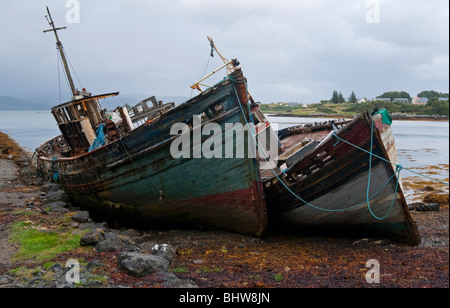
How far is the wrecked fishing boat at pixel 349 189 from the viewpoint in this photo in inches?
295

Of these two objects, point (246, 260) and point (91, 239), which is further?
point (91, 239)

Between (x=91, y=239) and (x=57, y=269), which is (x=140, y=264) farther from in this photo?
(x=91, y=239)

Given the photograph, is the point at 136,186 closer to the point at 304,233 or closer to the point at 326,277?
the point at 304,233

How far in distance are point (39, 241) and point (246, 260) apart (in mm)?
4724

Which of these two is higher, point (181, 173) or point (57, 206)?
point (181, 173)

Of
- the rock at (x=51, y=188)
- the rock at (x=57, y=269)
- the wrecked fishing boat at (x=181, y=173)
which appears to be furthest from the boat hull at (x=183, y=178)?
the rock at (x=51, y=188)

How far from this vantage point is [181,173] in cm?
842

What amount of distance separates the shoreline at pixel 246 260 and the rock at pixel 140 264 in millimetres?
111

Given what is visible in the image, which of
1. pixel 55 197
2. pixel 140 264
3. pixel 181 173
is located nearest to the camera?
pixel 140 264

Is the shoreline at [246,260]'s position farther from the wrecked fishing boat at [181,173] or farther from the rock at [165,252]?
the wrecked fishing boat at [181,173]

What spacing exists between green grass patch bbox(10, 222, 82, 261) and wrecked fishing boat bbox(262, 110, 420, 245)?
16.3 feet

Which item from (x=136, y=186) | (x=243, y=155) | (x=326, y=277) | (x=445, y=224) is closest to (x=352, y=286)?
(x=326, y=277)

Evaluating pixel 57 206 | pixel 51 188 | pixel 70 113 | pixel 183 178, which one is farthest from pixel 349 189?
pixel 51 188

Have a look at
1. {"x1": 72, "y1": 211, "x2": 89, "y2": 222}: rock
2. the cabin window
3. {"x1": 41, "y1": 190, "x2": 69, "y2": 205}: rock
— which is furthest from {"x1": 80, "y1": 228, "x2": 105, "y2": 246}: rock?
the cabin window
